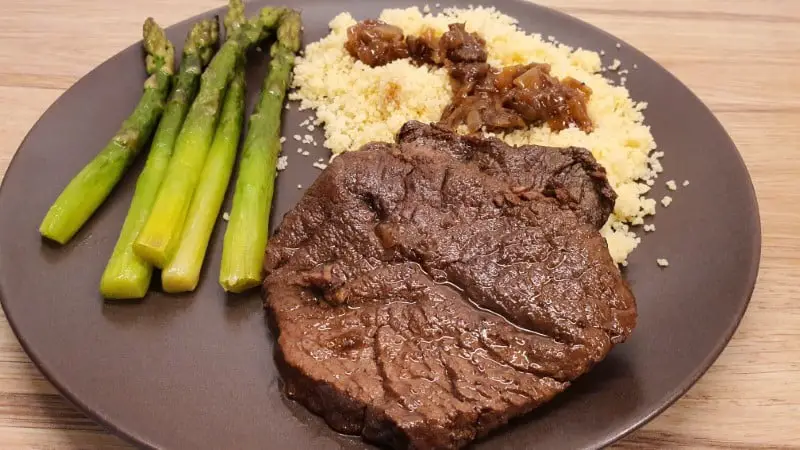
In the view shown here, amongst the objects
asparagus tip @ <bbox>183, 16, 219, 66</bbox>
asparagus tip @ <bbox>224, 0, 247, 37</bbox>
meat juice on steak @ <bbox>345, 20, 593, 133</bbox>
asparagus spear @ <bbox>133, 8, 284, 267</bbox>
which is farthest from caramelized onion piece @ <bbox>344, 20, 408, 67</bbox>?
asparagus tip @ <bbox>183, 16, 219, 66</bbox>

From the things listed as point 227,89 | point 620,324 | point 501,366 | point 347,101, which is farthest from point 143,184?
point 620,324

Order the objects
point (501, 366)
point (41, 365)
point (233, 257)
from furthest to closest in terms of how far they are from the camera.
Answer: point (233, 257), point (41, 365), point (501, 366)

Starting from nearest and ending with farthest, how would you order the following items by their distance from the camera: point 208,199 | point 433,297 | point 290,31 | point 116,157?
point 433,297 → point 208,199 → point 116,157 → point 290,31

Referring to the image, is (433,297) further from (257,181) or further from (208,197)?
(208,197)

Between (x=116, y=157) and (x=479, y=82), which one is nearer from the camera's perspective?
(x=116, y=157)

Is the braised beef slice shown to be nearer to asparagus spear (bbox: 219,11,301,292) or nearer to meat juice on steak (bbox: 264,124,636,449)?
meat juice on steak (bbox: 264,124,636,449)

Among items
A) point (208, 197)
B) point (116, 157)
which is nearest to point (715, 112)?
point (208, 197)

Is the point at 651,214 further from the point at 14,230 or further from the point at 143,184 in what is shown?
the point at 14,230

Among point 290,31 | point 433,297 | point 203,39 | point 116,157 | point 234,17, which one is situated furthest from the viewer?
point 234,17
